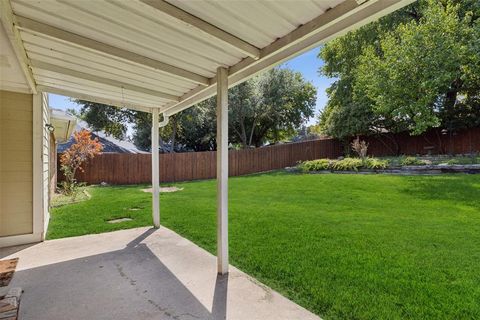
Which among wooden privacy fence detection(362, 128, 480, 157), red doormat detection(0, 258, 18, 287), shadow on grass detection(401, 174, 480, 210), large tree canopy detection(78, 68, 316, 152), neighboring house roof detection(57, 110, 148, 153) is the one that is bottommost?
red doormat detection(0, 258, 18, 287)

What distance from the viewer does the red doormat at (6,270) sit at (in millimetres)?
2673

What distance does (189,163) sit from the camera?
12766mm

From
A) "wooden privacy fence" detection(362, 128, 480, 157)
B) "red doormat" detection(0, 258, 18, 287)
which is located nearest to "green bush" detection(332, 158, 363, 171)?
"wooden privacy fence" detection(362, 128, 480, 157)

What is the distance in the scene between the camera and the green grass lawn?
7.57ft

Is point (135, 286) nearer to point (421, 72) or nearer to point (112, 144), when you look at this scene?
point (421, 72)

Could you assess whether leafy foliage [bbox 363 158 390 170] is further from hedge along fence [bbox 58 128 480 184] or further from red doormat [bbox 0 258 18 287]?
→ red doormat [bbox 0 258 18 287]

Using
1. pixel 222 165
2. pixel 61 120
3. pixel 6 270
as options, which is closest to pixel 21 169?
pixel 6 270

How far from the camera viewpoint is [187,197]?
758 cm

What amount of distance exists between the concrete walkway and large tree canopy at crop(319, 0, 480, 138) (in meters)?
11.1

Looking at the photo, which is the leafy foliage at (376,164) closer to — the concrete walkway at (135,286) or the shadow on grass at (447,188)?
the shadow on grass at (447,188)

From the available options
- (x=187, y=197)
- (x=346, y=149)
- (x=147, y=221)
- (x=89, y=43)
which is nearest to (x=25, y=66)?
(x=89, y=43)

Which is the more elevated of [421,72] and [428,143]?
[421,72]

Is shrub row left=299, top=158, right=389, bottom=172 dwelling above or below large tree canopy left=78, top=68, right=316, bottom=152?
below

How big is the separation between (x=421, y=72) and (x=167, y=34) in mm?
11657
